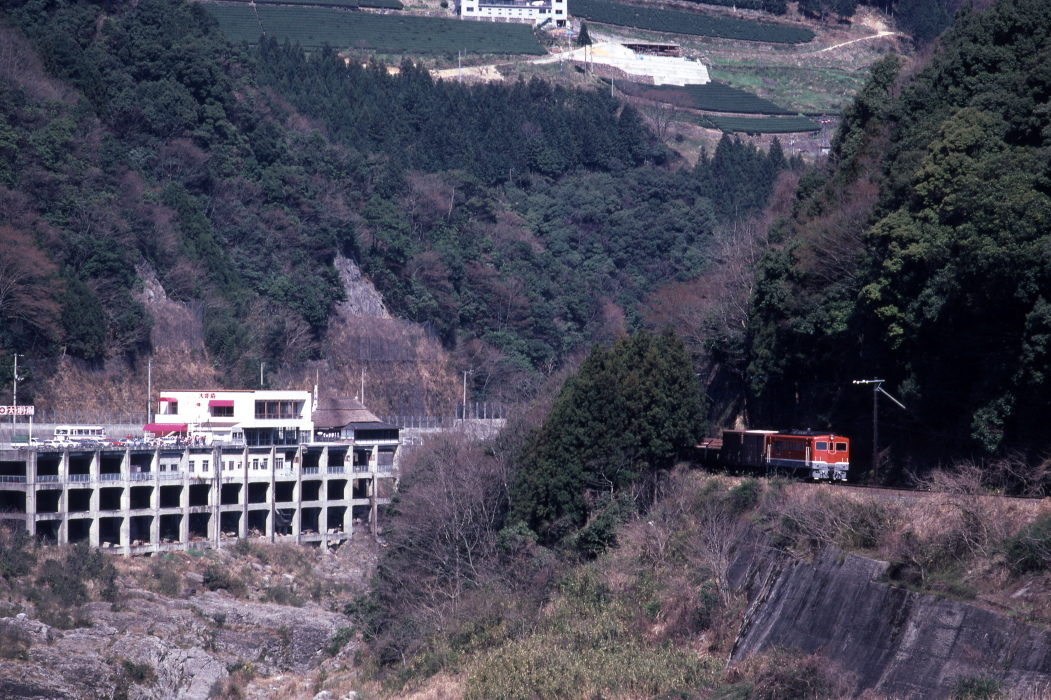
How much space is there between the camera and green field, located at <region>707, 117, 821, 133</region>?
5177 inches

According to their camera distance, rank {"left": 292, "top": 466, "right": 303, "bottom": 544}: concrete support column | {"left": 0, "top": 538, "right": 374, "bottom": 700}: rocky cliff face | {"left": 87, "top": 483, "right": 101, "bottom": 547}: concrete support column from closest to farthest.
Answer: {"left": 0, "top": 538, "right": 374, "bottom": 700}: rocky cliff face, {"left": 87, "top": 483, "right": 101, "bottom": 547}: concrete support column, {"left": 292, "top": 466, "right": 303, "bottom": 544}: concrete support column

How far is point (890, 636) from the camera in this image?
23.5 metres

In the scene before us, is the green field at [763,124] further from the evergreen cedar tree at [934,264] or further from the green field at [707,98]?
the evergreen cedar tree at [934,264]

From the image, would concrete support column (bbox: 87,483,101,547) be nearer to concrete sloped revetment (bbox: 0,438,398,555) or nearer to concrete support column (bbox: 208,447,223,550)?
concrete sloped revetment (bbox: 0,438,398,555)

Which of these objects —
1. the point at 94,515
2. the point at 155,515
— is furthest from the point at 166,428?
the point at 94,515

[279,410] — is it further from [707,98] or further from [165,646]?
[707,98]

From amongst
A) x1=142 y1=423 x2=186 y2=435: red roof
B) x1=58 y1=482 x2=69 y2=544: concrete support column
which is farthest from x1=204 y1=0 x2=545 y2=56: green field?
x1=58 y1=482 x2=69 y2=544: concrete support column

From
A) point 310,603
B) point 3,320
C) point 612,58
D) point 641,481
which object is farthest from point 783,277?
point 612,58

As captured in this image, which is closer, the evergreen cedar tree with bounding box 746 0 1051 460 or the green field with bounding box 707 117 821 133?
the evergreen cedar tree with bounding box 746 0 1051 460

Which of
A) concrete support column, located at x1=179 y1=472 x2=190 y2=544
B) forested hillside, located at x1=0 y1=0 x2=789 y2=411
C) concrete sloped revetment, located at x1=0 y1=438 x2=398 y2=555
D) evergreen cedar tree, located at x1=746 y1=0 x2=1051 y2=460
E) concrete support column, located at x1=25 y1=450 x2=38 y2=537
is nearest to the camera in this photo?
evergreen cedar tree, located at x1=746 y1=0 x2=1051 y2=460

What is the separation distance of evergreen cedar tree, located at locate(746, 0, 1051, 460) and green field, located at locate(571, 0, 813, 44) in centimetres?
11008

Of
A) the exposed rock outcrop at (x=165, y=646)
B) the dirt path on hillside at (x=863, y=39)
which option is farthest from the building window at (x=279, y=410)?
the dirt path on hillside at (x=863, y=39)

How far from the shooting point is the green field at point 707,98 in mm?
134375

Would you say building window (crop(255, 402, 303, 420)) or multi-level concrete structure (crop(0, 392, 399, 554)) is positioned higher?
building window (crop(255, 402, 303, 420))
